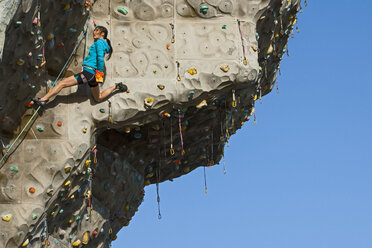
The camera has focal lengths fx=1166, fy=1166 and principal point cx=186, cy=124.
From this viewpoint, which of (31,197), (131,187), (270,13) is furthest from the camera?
(131,187)

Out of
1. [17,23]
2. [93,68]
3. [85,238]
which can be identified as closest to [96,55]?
[93,68]

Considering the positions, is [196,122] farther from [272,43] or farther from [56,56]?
[56,56]

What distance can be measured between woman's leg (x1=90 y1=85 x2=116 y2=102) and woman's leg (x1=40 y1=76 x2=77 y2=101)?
1.59ft

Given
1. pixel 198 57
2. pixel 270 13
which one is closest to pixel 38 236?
pixel 198 57

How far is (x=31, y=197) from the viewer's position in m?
21.9

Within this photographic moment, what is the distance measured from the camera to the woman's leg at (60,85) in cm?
2200

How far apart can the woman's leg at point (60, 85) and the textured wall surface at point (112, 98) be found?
23cm

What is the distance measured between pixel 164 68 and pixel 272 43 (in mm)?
3297

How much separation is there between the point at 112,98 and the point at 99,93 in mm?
336

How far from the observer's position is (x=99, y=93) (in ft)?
74.0

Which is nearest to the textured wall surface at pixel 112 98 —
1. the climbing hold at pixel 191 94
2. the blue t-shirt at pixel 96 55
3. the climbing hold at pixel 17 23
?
the climbing hold at pixel 191 94

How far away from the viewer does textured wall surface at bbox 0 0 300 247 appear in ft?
71.2

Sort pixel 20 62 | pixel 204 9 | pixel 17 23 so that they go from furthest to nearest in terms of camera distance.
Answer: pixel 204 9
pixel 20 62
pixel 17 23

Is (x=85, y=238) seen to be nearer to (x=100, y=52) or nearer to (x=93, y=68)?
(x=93, y=68)
